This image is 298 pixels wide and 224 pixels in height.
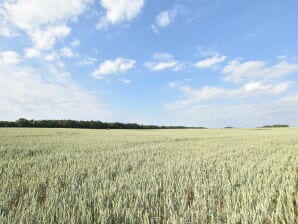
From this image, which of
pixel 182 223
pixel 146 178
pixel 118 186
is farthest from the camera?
pixel 146 178

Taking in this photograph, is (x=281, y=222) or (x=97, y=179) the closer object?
(x=281, y=222)

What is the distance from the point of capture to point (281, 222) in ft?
10.2

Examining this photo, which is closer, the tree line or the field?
the field

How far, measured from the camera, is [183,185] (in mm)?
4723

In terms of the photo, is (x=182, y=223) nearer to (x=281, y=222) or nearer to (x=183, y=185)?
(x=281, y=222)

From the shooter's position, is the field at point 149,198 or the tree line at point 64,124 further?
the tree line at point 64,124

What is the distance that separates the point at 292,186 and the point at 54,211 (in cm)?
348

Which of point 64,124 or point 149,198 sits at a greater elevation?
point 64,124

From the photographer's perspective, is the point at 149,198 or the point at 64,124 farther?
the point at 64,124

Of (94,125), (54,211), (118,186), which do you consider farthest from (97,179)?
(94,125)

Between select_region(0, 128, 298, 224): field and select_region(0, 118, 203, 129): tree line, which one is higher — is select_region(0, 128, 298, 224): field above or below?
below

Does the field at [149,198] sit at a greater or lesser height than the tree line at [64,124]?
lesser

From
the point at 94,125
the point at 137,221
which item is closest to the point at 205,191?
the point at 137,221

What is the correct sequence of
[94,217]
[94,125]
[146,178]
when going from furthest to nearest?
1. [94,125]
2. [146,178]
3. [94,217]
